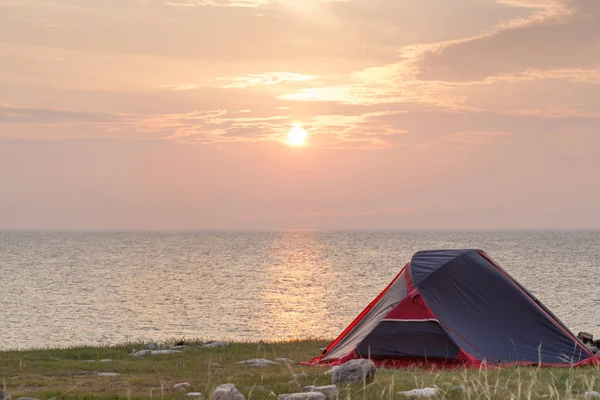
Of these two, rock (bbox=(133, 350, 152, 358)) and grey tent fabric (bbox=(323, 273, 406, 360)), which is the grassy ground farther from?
grey tent fabric (bbox=(323, 273, 406, 360))

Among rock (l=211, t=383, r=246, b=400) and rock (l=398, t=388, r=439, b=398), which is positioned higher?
rock (l=211, t=383, r=246, b=400)

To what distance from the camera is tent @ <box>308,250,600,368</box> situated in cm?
1800

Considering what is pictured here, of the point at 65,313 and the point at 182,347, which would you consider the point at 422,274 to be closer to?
the point at 182,347

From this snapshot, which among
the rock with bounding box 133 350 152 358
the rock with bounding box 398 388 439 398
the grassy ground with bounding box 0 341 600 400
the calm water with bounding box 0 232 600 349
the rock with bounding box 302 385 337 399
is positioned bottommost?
the calm water with bounding box 0 232 600 349

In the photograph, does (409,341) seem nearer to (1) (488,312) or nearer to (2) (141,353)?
(1) (488,312)

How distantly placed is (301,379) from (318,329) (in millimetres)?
30918

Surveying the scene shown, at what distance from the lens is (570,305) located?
5644 cm

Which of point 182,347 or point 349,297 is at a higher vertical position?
point 182,347

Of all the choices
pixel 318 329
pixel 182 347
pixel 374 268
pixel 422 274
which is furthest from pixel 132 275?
pixel 422 274

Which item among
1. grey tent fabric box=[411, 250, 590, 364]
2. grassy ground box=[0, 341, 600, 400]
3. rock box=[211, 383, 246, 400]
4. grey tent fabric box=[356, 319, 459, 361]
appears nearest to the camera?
rock box=[211, 383, 246, 400]

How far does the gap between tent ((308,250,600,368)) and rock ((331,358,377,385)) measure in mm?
5322

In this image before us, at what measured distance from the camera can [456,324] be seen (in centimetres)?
1841

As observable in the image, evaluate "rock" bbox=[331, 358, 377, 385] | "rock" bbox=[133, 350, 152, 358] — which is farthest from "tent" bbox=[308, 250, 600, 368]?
"rock" bbox=[133, 350, 152, 358]

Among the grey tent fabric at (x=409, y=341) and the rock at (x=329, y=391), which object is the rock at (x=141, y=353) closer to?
the grey tent fabric at (x=409, y=341)
